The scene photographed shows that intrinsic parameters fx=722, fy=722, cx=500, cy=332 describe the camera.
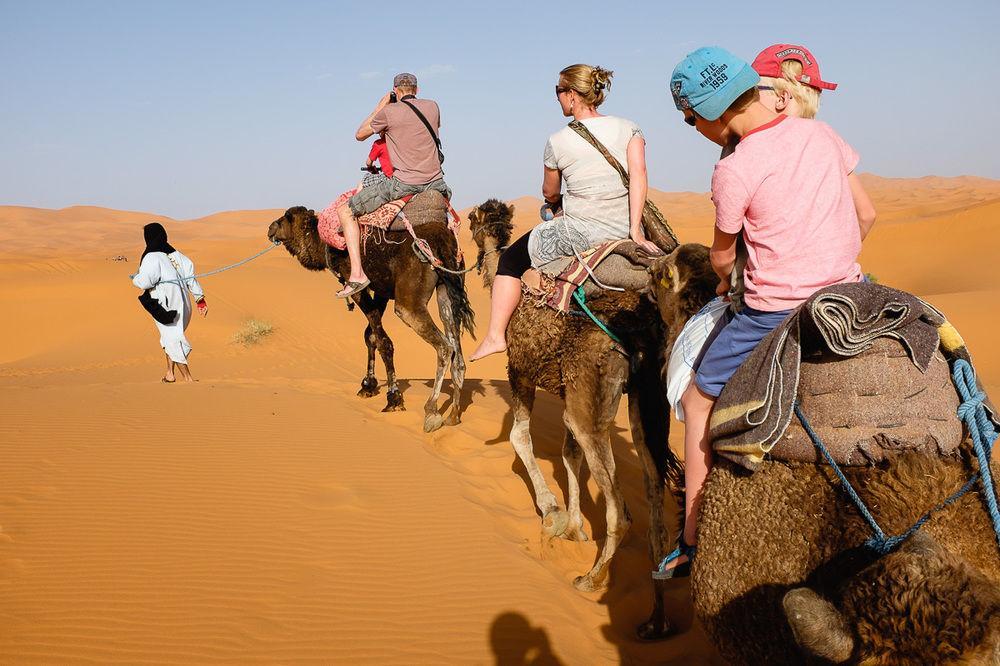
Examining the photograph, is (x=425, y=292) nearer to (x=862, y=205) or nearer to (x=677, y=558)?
(x=677, y=558)

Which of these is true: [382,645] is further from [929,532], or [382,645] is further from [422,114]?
[422,114]

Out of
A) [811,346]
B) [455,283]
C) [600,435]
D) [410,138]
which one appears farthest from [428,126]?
[811,346]

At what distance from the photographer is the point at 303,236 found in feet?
33.3

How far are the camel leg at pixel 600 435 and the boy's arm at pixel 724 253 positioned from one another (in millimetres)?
2163

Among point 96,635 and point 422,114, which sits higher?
point 422,114

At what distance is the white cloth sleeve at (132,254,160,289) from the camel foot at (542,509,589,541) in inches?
320

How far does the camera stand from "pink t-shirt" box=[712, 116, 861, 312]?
101 inches

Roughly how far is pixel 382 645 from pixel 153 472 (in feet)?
10.6

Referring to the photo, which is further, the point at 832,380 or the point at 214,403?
the point at 214,403

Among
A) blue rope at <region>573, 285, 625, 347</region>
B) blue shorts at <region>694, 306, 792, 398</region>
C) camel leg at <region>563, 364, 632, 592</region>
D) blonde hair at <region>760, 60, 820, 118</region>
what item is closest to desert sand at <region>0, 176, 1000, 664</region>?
camel leg at <region>563, 364, 632, 592</region>

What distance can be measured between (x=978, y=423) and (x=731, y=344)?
836 millimetres

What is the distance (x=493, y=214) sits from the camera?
22.6 feet

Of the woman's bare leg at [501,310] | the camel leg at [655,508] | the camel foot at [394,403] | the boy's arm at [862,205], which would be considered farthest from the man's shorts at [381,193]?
the boy's arm at [862,205]

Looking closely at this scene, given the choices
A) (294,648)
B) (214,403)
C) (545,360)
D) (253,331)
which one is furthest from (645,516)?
(253,331)
